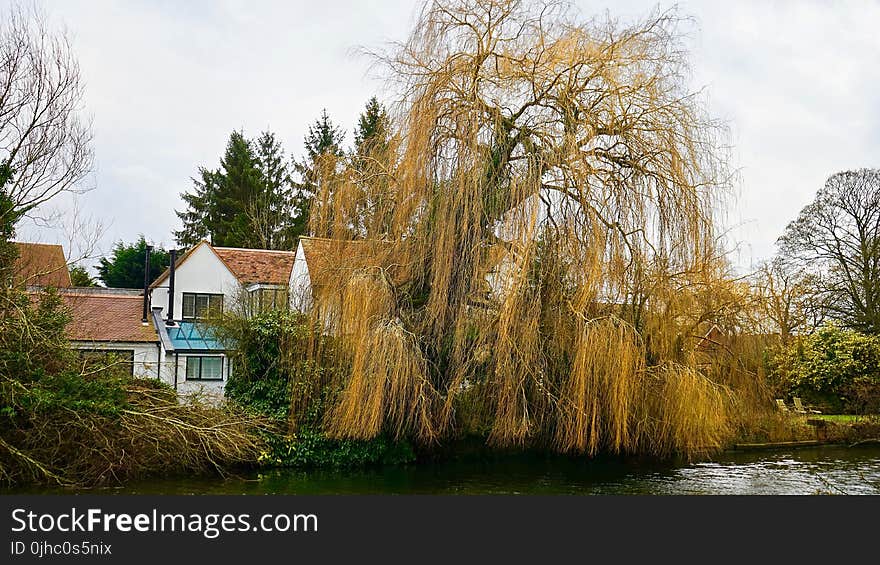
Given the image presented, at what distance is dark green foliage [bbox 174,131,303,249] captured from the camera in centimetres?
4078

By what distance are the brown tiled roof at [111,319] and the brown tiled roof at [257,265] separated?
3728 millimetres

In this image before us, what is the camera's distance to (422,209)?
50.1 feet

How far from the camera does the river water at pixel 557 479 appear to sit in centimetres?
1447

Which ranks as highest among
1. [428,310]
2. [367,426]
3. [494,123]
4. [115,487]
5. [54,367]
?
[494,123]

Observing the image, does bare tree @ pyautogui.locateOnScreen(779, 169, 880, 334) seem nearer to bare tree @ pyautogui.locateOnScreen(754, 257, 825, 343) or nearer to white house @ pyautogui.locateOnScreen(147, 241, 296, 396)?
bare tree @ pyautogui.locateOnScreen(754, 257, 825, 343)

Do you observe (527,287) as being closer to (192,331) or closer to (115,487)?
(115,487)

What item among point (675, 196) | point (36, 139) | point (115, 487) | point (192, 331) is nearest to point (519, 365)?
point (675, 196)

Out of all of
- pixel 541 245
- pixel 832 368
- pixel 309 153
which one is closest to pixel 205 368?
pixel 541 245

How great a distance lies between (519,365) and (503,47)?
5725 millimetres

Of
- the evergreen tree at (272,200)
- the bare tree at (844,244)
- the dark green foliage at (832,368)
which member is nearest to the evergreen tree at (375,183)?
the dark green foliage at (832,368)

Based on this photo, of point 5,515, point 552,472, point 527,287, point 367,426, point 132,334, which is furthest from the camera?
point 132,334

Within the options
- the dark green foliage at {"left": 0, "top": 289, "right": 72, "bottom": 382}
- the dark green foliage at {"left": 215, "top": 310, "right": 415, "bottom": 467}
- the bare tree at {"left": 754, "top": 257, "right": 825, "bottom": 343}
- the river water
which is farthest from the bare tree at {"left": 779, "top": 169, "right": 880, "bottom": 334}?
the dark green foliage at {"left": 0, "top": 289, "right": 72, "bottom": 382}

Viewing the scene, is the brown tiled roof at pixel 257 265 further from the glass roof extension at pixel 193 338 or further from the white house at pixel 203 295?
the glass roof extension at pixel 193 338

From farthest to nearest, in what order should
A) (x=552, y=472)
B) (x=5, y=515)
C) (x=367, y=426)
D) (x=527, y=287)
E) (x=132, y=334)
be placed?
(x=132, y=334), (x=552, y=472), (x=367, y=426), (x=527, y=287), (x=5, y=515)
